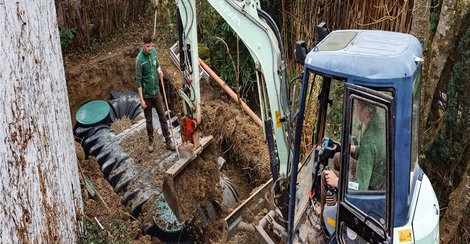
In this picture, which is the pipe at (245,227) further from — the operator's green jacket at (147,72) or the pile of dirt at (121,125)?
the pile of dirt at (121,125)

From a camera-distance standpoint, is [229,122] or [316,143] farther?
[229,122]

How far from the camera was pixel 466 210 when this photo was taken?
6250 millimetres

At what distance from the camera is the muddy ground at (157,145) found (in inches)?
264

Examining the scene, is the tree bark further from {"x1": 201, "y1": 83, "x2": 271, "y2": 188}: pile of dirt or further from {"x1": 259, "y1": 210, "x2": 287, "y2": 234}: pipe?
{"x1": 201, "y1": 83, "x2": 271, "y2": 188}: pile of dirt

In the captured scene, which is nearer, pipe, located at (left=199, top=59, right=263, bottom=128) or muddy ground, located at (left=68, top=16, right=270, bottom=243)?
muddy ground, located at (left=68, top=16, right=270, bottom=243)

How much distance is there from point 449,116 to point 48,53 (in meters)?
5.30

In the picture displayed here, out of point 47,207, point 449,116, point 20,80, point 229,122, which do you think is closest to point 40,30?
point 20,80

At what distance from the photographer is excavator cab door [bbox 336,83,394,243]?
359cm

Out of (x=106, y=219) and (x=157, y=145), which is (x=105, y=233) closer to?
(x=106, y=219)

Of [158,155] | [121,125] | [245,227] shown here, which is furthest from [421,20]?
[121,125]

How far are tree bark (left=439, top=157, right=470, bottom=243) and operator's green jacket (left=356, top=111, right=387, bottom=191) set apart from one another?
2.52 meters

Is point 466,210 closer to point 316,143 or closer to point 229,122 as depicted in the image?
point 316,143

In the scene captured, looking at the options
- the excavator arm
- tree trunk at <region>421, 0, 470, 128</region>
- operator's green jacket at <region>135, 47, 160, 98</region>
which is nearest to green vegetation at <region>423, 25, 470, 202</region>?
tree trunk at <region>421, 0, 470, 128</region>

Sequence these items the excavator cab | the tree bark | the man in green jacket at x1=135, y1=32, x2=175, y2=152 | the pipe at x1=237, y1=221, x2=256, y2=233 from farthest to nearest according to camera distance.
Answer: the man in green jacket at x1=135, y1=32, x2=175, y2=152, the tree bark, the pipe at x1=237, y1=221, x2=256, y2=233, the excavator cab
